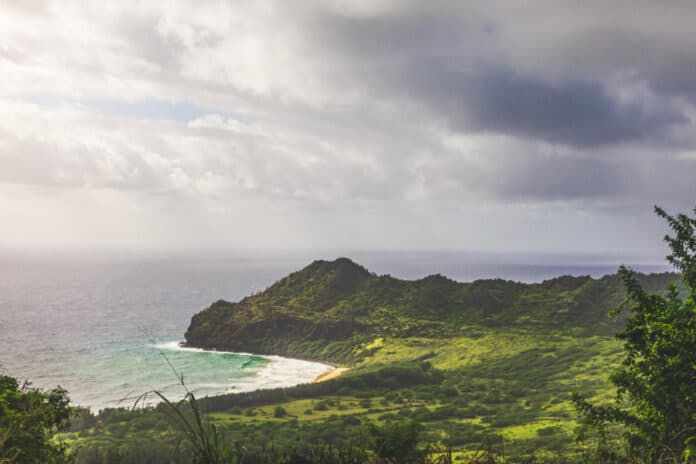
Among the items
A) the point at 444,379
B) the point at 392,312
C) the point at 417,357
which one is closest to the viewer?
the point at 444,379

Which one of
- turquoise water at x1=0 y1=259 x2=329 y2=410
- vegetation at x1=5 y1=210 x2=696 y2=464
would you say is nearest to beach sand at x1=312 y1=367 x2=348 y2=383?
turquoise water at x1=0 y1=259 x2=329 y2=410

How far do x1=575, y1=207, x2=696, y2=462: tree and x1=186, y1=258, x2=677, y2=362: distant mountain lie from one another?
93.5m

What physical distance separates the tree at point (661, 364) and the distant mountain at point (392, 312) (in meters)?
93.5

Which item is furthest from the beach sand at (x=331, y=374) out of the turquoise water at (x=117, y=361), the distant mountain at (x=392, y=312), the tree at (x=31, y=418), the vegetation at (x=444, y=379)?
the tree at (x=31, y=418)

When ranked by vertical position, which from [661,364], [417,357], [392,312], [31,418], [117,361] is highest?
[661,364]

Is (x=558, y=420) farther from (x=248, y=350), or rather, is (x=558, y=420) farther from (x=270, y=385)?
(x=248, y=350)

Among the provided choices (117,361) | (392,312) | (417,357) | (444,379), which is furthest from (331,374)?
(117,361)

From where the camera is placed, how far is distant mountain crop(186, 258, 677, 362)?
115000 millimetres

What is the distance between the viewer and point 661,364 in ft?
53.7

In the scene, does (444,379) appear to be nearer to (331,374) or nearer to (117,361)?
(331,374)

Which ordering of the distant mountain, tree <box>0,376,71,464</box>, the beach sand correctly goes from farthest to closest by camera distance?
the distant mountain
the beach sand
tree <box>0,376,71,464</box>

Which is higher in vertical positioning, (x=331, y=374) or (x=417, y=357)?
(x=417, y=357)

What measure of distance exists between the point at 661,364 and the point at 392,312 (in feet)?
376

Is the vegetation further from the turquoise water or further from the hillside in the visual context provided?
the turquoise water
